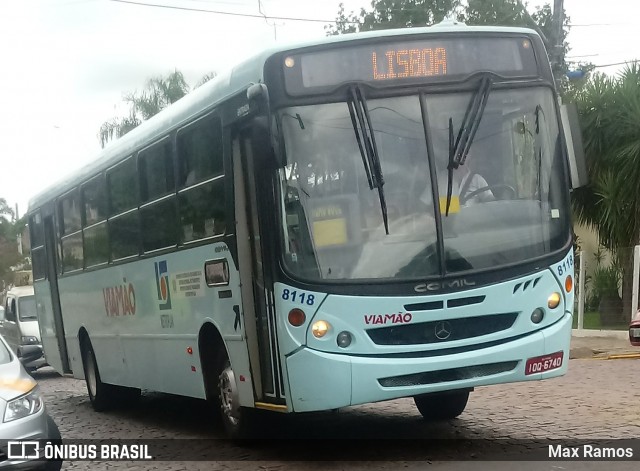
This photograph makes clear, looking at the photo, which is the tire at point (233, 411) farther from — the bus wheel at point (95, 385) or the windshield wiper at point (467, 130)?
the bus wheel at point (95, 385)

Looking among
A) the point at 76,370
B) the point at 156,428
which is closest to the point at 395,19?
the point at 76,370

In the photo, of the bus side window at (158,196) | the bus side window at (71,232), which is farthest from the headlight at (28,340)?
the bus side window at (158,196)

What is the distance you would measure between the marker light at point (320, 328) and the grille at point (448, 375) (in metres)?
0.54

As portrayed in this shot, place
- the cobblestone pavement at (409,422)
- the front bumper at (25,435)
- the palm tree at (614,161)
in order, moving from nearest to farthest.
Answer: the front bumper at (25,435)
the cobblestone pavement at (409,422)
the palm tree at (614,161)

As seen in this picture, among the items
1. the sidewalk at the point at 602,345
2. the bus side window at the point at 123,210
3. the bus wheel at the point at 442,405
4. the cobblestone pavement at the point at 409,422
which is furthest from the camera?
the sidewalk at the point at 602,345

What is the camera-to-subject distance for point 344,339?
318 inches

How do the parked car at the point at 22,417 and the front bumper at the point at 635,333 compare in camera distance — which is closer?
the parked car at the point at 22,417

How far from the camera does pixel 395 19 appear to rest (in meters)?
50.0

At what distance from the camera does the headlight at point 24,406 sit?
7699 mm

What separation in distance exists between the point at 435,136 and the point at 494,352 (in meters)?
1.71

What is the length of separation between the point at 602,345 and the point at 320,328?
13.9m

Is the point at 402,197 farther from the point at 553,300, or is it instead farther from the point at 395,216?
the point at 553,300

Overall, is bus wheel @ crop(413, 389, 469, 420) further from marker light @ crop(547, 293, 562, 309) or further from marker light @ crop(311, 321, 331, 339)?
marker light @ crop(311, 321, 331, 339)

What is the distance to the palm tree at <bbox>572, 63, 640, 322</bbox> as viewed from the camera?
23.4 m
